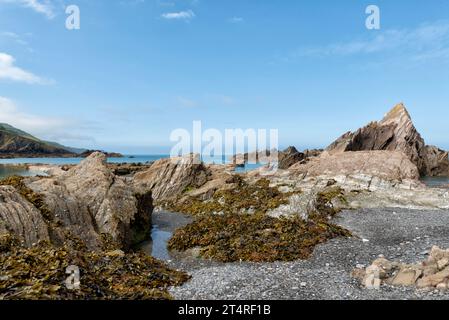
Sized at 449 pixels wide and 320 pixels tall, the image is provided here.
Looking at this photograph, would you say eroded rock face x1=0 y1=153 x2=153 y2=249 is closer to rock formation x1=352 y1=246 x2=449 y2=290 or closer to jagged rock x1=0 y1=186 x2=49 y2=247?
jagged rock x1=0 y1=186 x2=49 y2=247

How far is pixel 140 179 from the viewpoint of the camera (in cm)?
4731

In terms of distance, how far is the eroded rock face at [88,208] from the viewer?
1706 centimetres

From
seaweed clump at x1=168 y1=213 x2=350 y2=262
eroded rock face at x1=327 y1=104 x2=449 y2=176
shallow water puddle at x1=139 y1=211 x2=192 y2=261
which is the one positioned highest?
eroded rock face at x1=327 y1=104 x2=449 y2=176

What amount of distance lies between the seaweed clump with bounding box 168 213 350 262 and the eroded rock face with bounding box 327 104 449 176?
2084 inches

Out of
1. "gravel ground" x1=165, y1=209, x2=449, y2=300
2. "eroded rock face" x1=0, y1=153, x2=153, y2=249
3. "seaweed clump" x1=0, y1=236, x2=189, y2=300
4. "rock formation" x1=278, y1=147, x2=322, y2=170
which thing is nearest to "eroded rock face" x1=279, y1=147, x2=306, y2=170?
"rock formation" x1=278, y1=147, x2=322, y2=170

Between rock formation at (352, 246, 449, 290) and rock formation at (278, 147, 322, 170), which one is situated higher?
rock formation at (278, 147, 322, 170)

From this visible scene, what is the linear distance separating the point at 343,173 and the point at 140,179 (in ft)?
85.6

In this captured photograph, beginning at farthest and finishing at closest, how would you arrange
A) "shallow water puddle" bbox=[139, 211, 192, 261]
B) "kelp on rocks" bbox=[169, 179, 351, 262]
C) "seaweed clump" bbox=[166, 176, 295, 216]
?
"seaweed clump" bbox=[166, 176, 295, 216] < "shallow water puddle" bbox=[139, 211, 192, 261] < "kelp on rocks" bbox=[169, 179, 351, 262]

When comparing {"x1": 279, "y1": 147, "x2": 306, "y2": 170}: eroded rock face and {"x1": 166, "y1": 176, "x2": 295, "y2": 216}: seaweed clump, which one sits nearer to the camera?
{"x1": 166, "y1": 176, "x2": 295, "y2": 216}: seaweed clump

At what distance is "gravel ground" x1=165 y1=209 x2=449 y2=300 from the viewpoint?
12.8 m

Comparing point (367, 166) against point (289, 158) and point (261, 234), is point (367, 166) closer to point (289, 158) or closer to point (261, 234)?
point (261, 234)

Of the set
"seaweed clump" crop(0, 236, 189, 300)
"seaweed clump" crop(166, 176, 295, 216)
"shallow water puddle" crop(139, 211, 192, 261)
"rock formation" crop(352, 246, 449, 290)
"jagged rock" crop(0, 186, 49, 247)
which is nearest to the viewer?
"seaweed clump" crop(0, 236, 189, 300)

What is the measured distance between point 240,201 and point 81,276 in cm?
2394
